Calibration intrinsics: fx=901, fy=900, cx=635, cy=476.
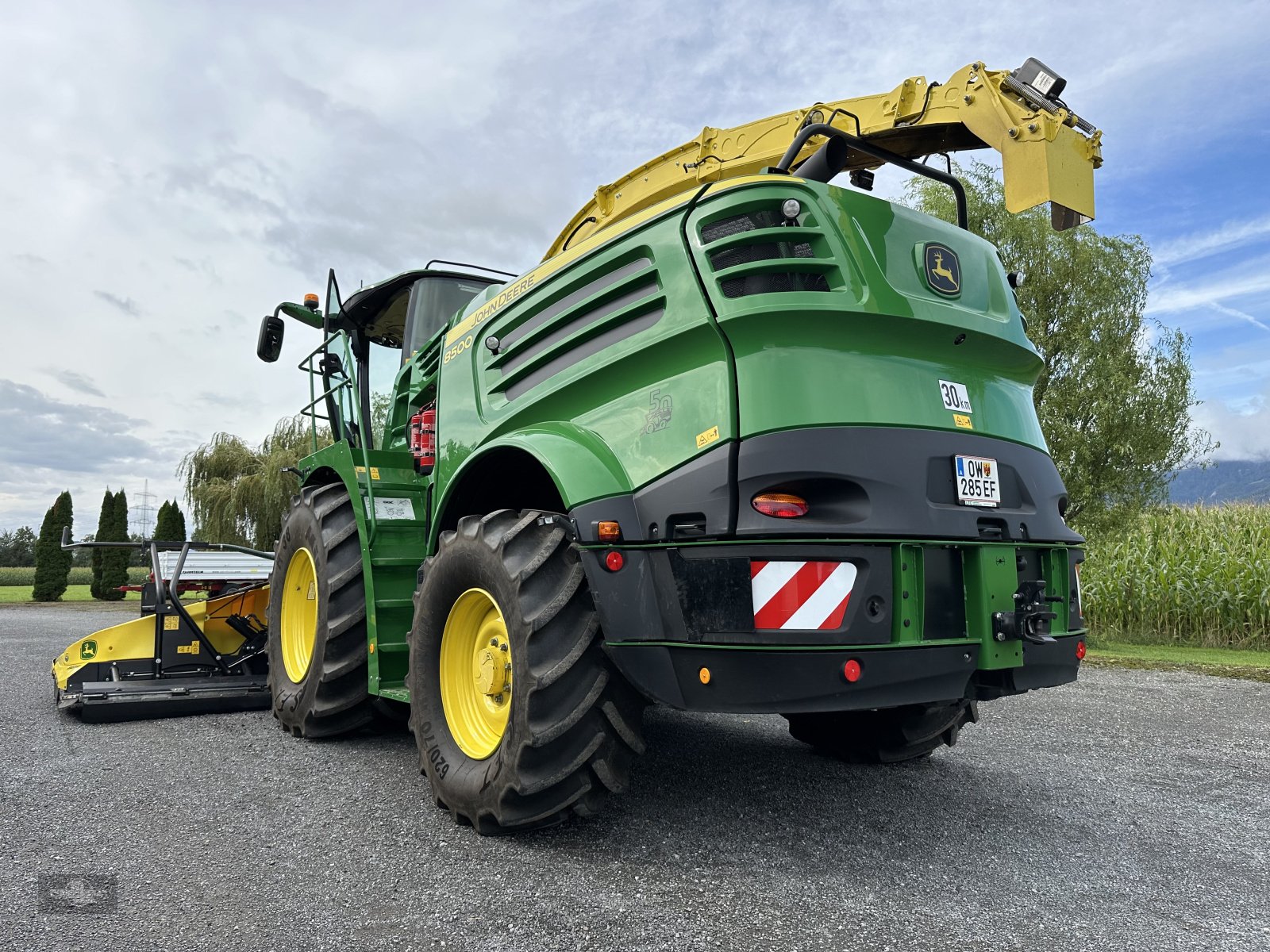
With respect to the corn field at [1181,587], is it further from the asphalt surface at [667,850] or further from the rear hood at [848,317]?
the rear hood at [848,317]

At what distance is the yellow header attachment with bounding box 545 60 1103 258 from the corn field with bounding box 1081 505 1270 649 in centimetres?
961

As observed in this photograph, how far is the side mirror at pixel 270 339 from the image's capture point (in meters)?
5.91

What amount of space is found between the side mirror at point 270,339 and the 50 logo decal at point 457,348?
198cm

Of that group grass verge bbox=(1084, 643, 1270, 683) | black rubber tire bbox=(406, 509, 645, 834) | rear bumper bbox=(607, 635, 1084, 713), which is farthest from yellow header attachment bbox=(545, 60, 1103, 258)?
grass verge bbox=(1084, 643, 1270, 683)

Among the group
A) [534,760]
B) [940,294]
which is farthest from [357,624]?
[940,294]

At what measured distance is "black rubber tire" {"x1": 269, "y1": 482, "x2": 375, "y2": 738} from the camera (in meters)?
4.62

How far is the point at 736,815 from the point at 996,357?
2043 millimetres

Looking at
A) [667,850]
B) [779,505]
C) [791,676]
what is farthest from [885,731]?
[779,505]

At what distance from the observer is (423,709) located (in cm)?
369

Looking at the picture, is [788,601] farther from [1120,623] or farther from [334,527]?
[1120,623]

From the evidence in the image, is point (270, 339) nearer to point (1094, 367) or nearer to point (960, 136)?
point (960, 136)

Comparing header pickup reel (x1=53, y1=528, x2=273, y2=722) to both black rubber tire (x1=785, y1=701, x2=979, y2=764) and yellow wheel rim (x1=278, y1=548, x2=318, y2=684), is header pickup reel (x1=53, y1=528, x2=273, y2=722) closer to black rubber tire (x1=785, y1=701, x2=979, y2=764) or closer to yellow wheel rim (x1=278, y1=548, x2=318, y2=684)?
yellow wheel rim (x1=278, y1=548, x2=318, y2=684)

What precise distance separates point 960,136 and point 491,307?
7.83ft

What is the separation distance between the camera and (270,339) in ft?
19.5
